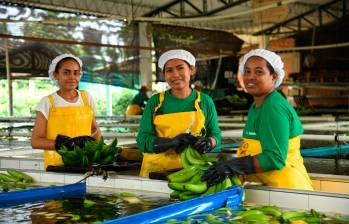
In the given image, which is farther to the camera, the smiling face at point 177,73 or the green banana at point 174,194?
the smiling face at point 177,73

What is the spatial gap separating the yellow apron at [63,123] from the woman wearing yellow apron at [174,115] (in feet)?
2.33

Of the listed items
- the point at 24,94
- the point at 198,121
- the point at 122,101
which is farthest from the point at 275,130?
the point at 122,101

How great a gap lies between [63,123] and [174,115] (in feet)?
3.12

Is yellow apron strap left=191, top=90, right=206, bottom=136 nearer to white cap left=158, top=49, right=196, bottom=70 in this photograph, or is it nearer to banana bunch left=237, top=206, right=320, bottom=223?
white cap left=158, top=49, right=196, bottom=70

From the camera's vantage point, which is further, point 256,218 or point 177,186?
point 177,186

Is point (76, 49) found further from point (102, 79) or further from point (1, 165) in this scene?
point (1, 165)

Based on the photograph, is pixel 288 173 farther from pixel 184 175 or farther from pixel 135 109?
pixel 135 109

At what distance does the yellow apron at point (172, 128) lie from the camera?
11.0ft

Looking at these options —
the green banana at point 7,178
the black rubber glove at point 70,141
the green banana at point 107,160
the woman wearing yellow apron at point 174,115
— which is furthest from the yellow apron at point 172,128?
the green banana at point 7,178

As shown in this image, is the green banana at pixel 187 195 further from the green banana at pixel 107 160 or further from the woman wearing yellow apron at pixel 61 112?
the woman wearing yellow apron at pixel 61 112

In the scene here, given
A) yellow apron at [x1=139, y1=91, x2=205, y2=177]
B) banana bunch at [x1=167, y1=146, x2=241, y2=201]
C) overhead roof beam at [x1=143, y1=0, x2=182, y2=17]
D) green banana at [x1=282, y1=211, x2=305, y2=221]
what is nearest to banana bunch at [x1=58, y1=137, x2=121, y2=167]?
yellow apron at [x1=139, y1=91, x2=205, y2=177]

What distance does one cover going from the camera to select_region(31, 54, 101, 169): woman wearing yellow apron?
3719 mm

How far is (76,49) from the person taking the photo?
48.8ft

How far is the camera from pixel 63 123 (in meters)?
3.79
